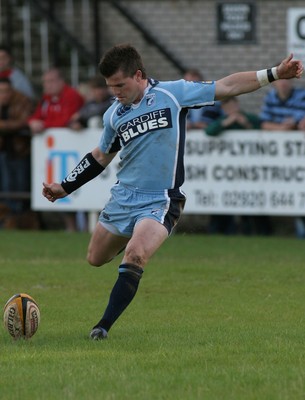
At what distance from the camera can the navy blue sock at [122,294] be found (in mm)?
8359

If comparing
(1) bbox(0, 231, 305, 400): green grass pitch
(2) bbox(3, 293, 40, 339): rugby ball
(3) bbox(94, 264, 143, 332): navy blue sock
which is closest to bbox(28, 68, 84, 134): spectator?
(1) bbox(0, 231, 305, 400): green grass pitch

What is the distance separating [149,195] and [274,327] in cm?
145

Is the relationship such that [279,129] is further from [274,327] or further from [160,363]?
[160,363]

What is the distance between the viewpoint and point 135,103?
29.4ft

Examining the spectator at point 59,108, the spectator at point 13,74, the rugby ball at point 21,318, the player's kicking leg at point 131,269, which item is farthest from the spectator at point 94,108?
the rugby ball at point 21,318

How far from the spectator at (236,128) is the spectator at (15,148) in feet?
10.5

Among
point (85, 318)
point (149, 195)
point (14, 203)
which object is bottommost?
point (14, 203)

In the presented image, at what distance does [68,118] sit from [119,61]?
31.1 ft

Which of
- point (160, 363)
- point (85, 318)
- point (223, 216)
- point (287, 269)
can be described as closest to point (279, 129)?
point (223, 216)

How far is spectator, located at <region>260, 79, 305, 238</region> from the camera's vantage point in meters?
16.6

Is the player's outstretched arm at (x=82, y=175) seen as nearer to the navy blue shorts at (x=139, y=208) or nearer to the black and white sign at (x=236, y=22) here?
the navy blue shorts at (x=139, y=208)

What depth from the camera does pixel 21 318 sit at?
8422mm

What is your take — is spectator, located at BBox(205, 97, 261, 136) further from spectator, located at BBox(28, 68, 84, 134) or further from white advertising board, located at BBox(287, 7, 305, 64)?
→ spectator, located at BBox(28, 68, 84, 134)

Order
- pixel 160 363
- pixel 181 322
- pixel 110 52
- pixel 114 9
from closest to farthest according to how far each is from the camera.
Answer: pixel 160 363, pixel 110 52, pixel 181 322, pixel 114 9
